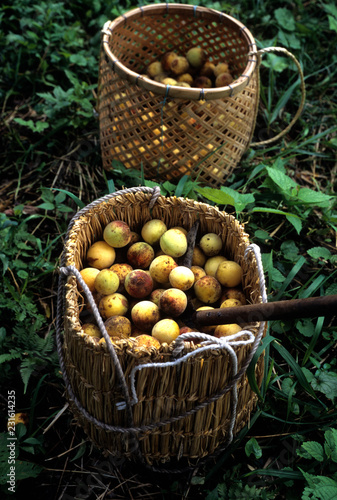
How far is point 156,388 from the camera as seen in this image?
140cm

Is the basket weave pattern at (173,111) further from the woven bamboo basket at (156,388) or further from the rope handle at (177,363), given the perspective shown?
the rope handle at (177,363)

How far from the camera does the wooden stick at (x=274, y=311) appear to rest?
123 cm

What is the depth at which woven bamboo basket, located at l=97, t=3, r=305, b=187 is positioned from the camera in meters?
2.20

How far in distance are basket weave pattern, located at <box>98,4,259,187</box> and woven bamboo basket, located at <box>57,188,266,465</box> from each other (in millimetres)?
719

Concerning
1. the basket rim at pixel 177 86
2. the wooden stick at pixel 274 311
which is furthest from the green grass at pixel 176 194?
the basket rim at pixel 177 86

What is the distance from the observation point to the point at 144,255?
1880 millimetres

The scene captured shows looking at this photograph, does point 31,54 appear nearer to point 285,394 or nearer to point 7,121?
point 7,121

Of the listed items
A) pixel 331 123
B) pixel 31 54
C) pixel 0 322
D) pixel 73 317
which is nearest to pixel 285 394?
pixel 73 317

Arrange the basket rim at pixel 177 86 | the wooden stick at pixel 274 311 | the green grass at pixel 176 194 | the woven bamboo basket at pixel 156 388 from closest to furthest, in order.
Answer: the wooden stick at pixel 274 311 → the woven bamboo basket at pixel 156 388 → the green grass at pixel 176 194 → the basket rim at pixel 177 86

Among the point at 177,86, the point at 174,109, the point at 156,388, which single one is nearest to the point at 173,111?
the point at 174,109

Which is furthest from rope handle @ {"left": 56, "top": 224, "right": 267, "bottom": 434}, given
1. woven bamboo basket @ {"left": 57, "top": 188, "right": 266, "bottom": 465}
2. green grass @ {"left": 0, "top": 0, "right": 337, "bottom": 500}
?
green grass @ {"left": 0, "top": 0, "right": 337, "bottom": 500}

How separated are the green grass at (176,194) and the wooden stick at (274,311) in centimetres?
6

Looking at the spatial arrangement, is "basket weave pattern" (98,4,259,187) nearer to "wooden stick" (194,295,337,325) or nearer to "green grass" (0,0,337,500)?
"green grass" (0,0,337,500)

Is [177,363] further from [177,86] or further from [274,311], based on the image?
[177,86]
